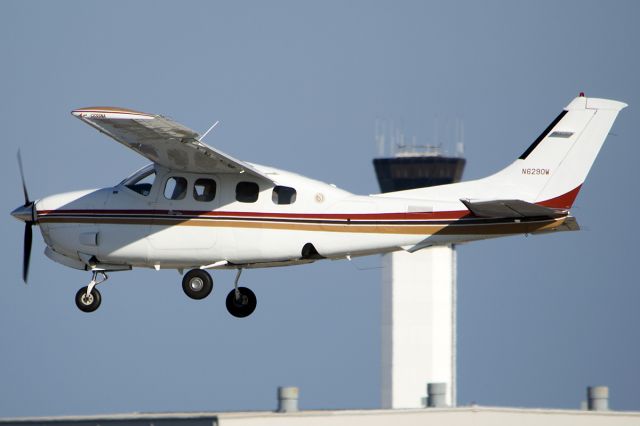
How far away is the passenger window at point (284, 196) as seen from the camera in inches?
1087

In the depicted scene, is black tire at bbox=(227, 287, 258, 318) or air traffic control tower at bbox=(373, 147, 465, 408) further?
air traffic control tower at bbox=(373, 147, 465, 408)

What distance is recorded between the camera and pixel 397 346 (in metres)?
78.6

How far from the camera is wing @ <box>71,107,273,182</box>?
25469mm

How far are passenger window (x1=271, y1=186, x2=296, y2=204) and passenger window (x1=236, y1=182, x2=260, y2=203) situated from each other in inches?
13.9

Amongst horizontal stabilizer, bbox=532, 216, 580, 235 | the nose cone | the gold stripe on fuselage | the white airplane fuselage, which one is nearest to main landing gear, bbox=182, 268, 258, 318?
the white airplane fuselage

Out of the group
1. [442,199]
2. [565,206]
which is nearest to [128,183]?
[442,199]

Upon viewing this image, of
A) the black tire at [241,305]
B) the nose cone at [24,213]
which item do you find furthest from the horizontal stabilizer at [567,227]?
the nose cone at [24,213]

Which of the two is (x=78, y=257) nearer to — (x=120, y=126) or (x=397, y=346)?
(x=120, y=126)

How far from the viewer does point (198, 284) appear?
2831 cm

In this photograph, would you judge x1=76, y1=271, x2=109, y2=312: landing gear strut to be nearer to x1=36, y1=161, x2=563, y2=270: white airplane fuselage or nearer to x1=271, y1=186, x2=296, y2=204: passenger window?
x1=36, y1=161, x2=563, y2=270: white airplane fuselage

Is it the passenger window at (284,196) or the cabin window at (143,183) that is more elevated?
the cabin window at (143,183)

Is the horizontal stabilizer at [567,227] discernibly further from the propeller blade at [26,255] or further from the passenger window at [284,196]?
the propeller blade at [26,255]

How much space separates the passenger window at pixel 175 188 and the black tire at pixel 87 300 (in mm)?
2710

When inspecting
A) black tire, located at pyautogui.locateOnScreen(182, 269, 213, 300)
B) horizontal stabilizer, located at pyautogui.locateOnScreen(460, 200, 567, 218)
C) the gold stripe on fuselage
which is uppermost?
horizontal stabilizer, located at pyautogui.locateOnScreen(460, 200, 567, 218)
